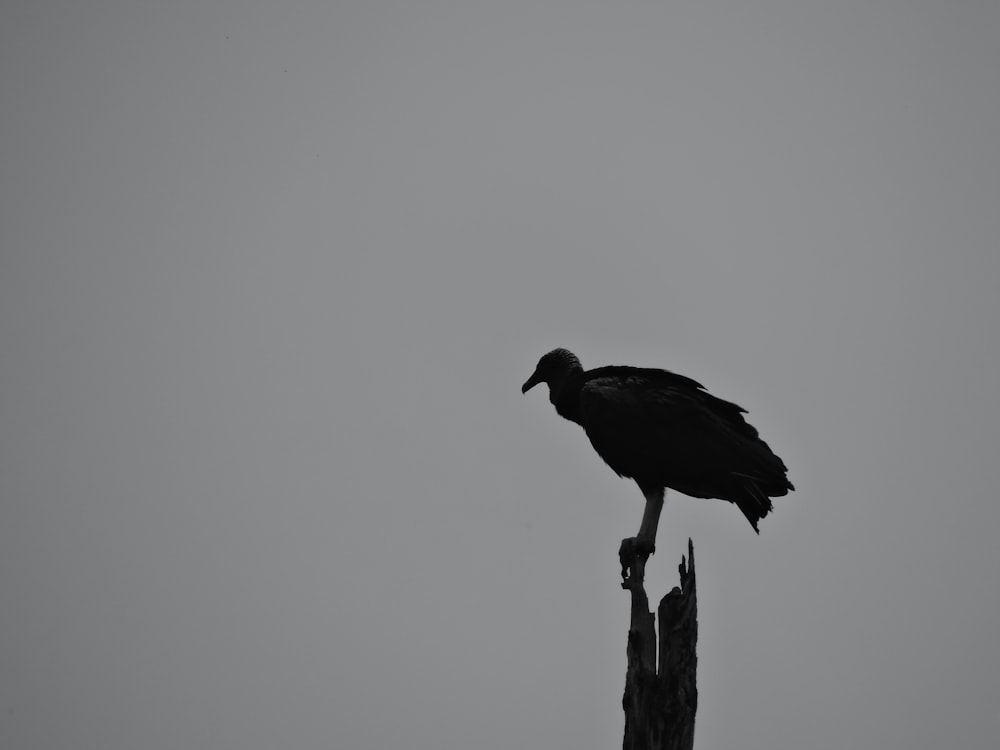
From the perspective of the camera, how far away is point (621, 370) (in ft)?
27.6

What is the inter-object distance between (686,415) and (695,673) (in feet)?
8.76

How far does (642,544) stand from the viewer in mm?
7008

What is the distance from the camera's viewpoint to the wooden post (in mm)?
5434

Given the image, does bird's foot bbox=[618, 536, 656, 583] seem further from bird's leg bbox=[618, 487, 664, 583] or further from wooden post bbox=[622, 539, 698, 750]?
wooden post bbox=[622, 539, 698, 750]

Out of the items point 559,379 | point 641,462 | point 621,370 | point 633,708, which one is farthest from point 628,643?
point 559,379

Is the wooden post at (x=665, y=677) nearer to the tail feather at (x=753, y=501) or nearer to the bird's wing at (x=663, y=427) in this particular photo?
the tail feather at (x=753, y=501)

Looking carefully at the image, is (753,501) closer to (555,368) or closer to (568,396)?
(568,396)

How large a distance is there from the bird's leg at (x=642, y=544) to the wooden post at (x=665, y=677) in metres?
0.49

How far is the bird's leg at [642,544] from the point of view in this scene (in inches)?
249

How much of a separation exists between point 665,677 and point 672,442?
2.54m

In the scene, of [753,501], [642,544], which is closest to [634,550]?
[642,544]

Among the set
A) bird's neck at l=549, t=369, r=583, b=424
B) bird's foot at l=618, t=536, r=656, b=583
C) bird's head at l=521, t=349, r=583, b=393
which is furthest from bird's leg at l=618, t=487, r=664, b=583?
bird's head at l=521, t=349, r=583, b=393

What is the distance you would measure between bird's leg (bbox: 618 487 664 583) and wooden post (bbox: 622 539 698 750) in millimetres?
487

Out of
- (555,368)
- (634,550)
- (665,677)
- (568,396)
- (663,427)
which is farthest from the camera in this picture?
(555,368)
